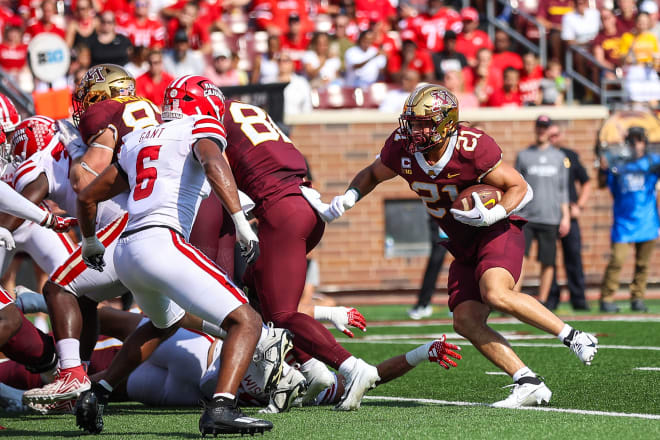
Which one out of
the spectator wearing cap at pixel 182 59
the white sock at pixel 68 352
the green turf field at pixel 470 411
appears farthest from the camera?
the spectator wearing cap at pixel 182 59

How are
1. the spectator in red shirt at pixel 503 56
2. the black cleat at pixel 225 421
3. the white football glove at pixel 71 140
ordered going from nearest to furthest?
1. the black cleat at pixel 225 421
2. the white football glove at pixel 71 140
3. the spectator in red shirt at pixel 503 56

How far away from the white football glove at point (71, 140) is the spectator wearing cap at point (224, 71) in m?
7.69

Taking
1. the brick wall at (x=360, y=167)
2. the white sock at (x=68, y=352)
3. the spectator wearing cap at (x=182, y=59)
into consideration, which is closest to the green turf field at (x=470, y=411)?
the white sock at (x=68, y=352)

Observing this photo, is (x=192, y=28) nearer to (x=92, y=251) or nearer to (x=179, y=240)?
(x=92, y=251)

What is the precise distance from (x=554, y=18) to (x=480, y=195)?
11279mm

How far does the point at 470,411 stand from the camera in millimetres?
5281

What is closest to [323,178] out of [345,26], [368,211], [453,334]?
[368,211]

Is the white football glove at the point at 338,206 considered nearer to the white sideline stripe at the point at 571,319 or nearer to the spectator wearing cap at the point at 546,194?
the white sideline stripe at the point at 571,319

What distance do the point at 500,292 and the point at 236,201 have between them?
164 centimetres

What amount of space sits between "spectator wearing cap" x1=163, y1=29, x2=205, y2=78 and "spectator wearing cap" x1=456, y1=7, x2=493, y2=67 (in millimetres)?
3668

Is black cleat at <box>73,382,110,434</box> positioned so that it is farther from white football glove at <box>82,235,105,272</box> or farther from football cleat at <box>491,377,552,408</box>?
football cleat at <box>491,377,552,408</box>

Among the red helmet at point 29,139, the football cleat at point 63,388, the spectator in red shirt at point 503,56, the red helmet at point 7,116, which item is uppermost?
the red helmet at point 7,116

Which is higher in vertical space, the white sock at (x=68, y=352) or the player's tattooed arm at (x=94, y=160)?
the player's tattooed arm at (x=94, y=160)

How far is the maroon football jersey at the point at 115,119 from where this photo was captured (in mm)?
6020
